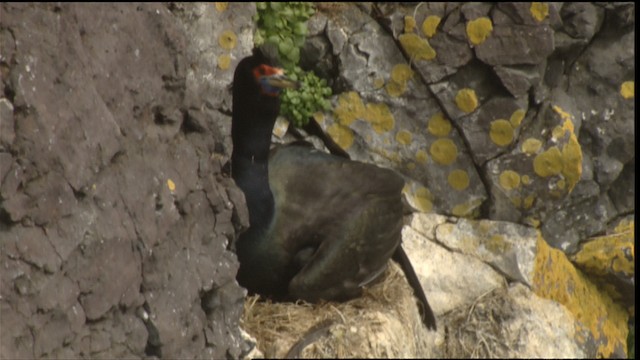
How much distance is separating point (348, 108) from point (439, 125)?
0.40 metres

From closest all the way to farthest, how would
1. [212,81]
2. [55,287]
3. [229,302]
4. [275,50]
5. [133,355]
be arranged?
[55,287]
[133,355]
[229,302]
[212,81]
[275,50]

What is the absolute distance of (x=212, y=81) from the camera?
5078mm

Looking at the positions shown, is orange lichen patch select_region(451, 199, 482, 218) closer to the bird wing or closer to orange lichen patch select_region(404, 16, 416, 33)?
the bird wing

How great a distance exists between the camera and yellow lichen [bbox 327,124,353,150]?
5.82m

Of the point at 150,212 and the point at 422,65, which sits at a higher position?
the point at 150,212

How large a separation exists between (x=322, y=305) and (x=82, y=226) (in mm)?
2996

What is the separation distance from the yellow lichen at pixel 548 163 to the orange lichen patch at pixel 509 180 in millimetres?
90

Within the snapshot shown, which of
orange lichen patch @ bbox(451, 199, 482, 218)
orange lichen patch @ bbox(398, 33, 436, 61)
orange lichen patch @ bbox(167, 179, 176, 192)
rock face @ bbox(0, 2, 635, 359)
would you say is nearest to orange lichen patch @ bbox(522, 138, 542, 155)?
rock face @ bbox(0, 2, 635, 359)

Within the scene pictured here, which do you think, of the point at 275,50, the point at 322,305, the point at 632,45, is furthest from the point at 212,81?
the point at 632,45

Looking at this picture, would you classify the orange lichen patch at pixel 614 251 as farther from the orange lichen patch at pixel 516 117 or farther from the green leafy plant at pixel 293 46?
the green leafy plant at pixel 293 46

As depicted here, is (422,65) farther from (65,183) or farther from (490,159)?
(65,183)

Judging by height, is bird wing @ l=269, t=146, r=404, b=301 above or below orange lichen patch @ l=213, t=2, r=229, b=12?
below

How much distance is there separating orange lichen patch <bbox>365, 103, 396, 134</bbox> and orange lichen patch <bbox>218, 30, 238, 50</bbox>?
2.53 feet

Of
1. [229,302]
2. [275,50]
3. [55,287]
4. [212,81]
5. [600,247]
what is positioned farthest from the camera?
[600,247]
